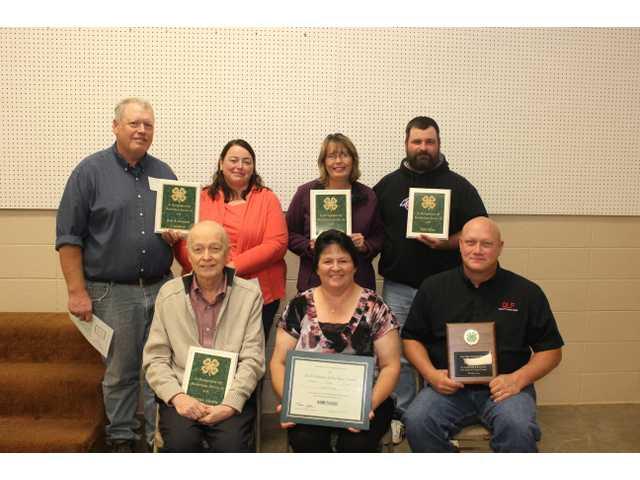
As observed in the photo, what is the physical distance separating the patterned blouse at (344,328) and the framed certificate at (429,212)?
2.43ft

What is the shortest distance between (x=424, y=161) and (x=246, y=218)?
1087mm

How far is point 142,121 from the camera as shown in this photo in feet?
10.5

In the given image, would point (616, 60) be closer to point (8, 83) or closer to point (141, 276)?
point (141, 276)

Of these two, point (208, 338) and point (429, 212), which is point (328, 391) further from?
point (429, 212)

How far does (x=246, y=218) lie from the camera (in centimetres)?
334

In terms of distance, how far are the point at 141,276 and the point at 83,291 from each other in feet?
1.01

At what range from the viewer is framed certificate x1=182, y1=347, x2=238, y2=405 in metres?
2.74

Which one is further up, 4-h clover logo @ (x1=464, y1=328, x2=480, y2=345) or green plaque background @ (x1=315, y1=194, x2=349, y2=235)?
green plaque background @ (x1=315, y1=194, x2=349, y2=235)

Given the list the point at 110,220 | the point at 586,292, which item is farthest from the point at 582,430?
the point at 110,220

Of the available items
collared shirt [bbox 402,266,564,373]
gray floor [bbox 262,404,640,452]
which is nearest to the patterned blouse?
collared shirt [bbox 402,266,564,373]

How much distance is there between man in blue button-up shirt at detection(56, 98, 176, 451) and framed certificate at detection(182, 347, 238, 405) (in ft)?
2.31

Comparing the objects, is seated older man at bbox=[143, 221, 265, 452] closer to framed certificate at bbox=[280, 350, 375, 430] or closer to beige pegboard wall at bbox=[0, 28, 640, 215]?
framed certificate at bbox=[280, 350, 375, 430]

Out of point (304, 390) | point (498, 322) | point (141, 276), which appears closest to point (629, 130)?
point (498, 322)

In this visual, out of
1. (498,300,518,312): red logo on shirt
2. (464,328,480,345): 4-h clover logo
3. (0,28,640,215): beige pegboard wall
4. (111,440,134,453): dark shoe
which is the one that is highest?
(0,28,640,215): beige pegboard wall
